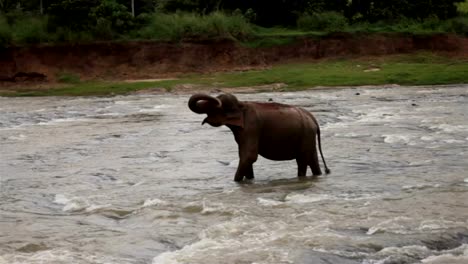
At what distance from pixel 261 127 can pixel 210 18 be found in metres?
31.3

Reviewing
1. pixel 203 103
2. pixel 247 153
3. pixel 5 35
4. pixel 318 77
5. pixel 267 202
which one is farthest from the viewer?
pixel 5 35

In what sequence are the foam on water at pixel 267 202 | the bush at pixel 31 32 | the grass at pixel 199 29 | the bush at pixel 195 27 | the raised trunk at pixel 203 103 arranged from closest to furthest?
the foam on water at pixel 267 202 < the raised trunk at pixel 203 103 < the bush at pixel 31 32 < the grass at pixel 199 29 < the bush at pixel 195 27

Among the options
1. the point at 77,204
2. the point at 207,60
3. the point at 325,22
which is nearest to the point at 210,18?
the point at 207,60

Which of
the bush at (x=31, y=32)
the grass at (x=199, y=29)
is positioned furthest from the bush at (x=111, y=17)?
the bush at (x=31, y=32)

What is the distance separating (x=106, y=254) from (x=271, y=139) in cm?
430

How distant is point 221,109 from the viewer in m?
11.3

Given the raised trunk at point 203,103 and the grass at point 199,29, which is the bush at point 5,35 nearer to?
the grass at point 199,29

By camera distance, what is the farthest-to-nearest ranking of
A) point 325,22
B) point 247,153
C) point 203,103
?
point 325,22
point 247,153
point 203,103

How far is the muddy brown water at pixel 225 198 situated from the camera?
25.4ft

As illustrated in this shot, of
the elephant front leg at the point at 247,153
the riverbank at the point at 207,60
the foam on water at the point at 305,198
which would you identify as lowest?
the riverbank at the point at 207,60

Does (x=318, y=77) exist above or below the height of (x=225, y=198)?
below

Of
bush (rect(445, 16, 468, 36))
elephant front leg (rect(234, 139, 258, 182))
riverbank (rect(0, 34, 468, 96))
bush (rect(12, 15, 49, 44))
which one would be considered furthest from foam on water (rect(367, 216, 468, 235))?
bush (rect(445, 16, 468, 36))

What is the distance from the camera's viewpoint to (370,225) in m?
8.45

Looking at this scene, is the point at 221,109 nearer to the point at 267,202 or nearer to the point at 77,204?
the point at 267,202
